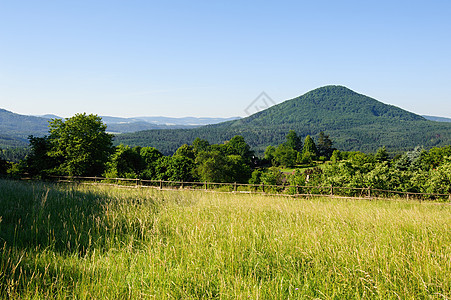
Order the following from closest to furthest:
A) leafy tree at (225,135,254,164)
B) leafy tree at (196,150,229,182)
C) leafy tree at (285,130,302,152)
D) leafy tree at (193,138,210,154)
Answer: leafy tree at (196,150,229,182) < leafy tree at (225,135,254,164) < leafy tree at (193,138,210,154) < leafy tree at (285,130,302,152)

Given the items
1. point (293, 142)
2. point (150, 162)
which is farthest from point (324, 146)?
point (150, 162)

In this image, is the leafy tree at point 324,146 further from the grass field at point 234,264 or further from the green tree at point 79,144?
the grass field at point 234,264

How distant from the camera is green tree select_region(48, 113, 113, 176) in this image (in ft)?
96.2

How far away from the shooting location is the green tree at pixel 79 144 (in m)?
29.3

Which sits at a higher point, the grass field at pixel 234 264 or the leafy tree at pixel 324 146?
the leafy tree at pixel 324 146

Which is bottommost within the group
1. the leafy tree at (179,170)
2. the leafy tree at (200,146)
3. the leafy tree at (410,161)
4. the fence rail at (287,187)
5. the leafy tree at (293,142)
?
the leafy tree at (179,170)

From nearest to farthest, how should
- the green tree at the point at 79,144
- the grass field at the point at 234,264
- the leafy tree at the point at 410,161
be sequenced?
1. the grass field at the point at 234,264
2. the green tree at the point at 79,144
3. the leafy tree at the point at 410,161

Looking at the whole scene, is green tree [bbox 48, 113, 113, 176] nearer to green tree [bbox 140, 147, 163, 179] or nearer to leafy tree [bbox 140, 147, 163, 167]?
green tree [bbox 140, 147, 163, 179]

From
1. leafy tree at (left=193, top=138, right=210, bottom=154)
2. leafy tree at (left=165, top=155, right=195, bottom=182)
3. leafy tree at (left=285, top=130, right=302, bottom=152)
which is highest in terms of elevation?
leafy tree at (left=285, top=130, right=302, bottom=152)

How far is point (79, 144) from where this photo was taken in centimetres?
2917

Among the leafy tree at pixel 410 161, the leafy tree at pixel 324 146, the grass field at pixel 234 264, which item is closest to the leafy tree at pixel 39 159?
the grass field at pixel 234 264

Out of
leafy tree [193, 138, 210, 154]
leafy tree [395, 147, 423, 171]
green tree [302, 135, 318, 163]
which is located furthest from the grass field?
green tree [302, 135, 318, 163]

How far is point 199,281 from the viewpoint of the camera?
3295 millimetres

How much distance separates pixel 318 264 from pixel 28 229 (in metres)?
4.52
